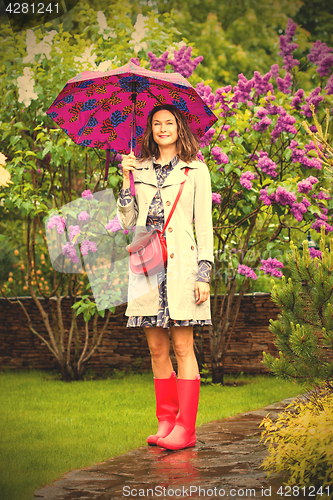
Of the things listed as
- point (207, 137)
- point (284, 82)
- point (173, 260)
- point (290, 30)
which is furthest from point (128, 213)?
point (290, 30)

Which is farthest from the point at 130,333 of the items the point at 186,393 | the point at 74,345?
the point at 186,393

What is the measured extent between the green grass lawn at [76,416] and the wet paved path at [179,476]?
156 millimetres

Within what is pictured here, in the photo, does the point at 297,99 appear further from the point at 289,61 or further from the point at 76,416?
the point at 76,416

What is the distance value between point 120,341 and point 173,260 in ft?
14.0

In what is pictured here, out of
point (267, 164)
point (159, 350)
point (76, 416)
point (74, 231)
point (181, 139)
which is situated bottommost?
point (76, 416)

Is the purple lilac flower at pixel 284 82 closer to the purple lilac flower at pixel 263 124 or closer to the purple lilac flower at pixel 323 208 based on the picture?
the purple lilac flower at pixel 263 124

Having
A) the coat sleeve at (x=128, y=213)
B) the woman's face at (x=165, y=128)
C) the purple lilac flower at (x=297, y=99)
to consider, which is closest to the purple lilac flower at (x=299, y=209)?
the purple lilac flower at (x=297, y=99)

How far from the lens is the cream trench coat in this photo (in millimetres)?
3260

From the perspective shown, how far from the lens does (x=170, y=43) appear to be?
637 cm

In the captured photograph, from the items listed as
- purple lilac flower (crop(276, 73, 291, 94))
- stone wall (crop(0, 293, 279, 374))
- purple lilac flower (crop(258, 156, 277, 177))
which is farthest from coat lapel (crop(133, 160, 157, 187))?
stone wall (crop(0, 293, 279, 374))

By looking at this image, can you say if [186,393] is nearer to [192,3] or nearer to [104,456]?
[104,456]

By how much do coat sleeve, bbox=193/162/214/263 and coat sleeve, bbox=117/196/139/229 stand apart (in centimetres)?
41

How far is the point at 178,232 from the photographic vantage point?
3.31m

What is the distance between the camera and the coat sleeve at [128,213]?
3395 mm
